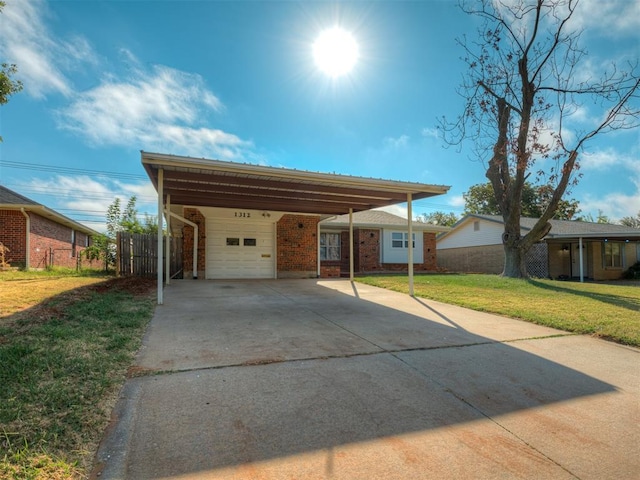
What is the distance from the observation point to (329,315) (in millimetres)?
6609

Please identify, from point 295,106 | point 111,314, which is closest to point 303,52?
point 295,106

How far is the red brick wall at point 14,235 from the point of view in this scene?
14492mm

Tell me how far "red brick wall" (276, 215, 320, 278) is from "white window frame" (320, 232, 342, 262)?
453 cm

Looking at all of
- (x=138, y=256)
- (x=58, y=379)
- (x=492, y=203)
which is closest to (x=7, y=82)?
(x=138, y=256)

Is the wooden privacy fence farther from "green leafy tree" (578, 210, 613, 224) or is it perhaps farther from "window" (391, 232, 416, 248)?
"green leafy tree" (578, 210, 613, 224)

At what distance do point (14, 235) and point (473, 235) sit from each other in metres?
25.9

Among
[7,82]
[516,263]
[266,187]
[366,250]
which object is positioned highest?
[7,82]

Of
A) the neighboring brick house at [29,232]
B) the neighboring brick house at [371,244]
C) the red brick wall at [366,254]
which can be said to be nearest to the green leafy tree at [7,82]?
the neighboring brick house at [29,232]

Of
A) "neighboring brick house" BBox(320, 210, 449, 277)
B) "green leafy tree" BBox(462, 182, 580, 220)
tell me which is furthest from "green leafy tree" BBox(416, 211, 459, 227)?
"neighboring brick house" BBox(320, 210, 449, 277)

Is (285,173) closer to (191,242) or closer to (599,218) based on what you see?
(191,242)

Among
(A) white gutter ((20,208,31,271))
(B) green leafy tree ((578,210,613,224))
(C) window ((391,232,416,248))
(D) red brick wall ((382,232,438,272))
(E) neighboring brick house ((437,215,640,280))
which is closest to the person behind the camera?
(A) white gutter ((20,208,31,271))

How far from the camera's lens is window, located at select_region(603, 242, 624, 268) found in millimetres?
22531

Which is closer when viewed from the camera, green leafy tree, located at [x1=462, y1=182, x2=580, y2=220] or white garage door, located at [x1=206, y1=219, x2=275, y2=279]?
white garage door, located at [x1=206, y1=219, x2=275, y2=279]

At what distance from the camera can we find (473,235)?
83.3 ft
